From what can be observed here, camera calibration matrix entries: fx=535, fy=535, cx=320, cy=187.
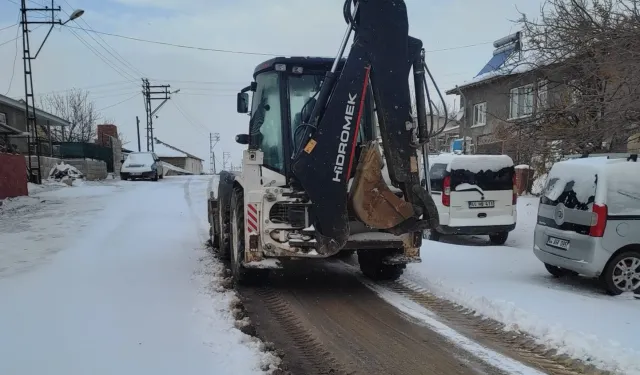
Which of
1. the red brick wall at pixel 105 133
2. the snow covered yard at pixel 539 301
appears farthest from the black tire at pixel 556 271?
the red brick wall at pixel 105 133

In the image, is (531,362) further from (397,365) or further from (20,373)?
(20,373)

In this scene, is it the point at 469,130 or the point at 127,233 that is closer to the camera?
the point at 127,233

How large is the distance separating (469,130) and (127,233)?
2037 centimetres

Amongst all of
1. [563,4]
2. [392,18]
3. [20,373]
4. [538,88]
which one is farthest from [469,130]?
[20,373]

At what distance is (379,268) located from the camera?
7582mm

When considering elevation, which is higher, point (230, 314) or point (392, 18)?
point (392, 18)

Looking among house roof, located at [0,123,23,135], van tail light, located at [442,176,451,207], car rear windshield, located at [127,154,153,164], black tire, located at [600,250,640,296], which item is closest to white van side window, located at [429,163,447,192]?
van tail light, located at [442,176,451,207]

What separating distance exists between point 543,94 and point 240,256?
1181 cm

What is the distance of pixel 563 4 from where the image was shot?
→ 11328 mm

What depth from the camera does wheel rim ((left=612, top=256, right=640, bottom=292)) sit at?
681 cm

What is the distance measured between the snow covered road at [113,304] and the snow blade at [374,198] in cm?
186

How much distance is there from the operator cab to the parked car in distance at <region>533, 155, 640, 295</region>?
2.92 metres

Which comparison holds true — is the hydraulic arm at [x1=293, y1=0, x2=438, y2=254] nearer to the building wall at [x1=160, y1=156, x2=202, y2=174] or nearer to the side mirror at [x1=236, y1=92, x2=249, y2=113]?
the side mirror at [x1=236, y1=92, x2=249, y2=113]

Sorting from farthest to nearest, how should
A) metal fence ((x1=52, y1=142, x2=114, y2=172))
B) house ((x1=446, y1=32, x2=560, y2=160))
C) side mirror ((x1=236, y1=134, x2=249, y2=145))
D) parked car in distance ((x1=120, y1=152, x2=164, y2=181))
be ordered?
metal fence ((x1=52, y1=142, x2=114, y2=172)) → parked car in distance ((x1=120, y1=152, x2=164, y2=181)) → house ((x1=446, y1=32, x2=560, y2=160)) → side mirror ((x1=236, y1=134, x2=249, y2=145))
